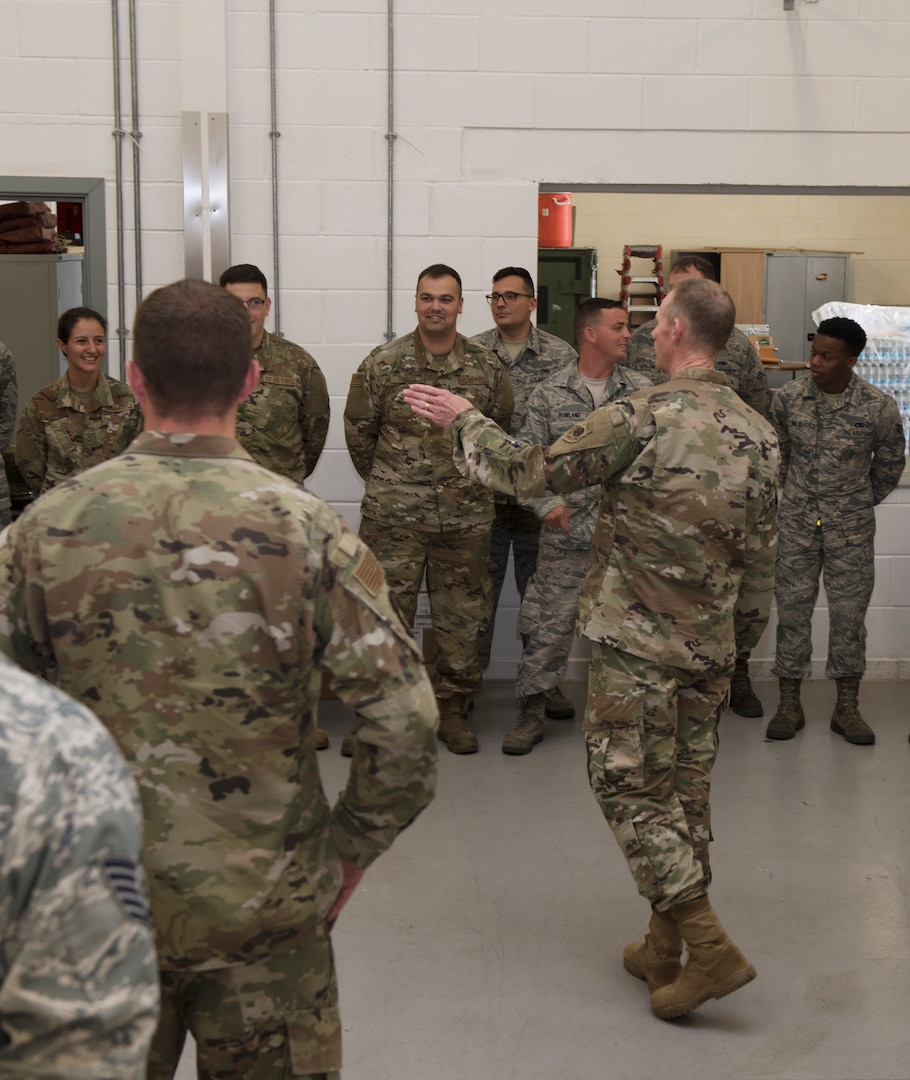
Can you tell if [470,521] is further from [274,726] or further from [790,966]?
[274,726]

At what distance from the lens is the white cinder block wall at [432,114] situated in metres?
5.32

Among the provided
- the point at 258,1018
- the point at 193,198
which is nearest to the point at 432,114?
the point at 193,198

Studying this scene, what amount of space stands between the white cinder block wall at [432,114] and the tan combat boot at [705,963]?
304cm

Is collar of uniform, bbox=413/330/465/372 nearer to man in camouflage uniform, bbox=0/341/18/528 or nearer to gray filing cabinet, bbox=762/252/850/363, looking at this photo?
man in camouflage uniform, bbox=0/341/18/528

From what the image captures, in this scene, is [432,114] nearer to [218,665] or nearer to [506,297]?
[506,297]

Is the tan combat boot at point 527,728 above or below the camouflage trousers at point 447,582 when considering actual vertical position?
below

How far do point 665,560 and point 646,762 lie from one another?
0.46 meters

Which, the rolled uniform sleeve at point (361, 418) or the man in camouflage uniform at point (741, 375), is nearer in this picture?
the rolled uniform sleeve at point (361, 418)

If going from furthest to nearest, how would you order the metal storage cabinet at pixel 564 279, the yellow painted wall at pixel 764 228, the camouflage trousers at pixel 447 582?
the yellow painted wall at pixel 764 228
the metal storage cabinet at pixel 564 279
the camouflage trousers at pixel 447 582

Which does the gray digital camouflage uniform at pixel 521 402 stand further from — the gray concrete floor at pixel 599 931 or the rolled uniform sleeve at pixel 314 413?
the gray concrete floor at pixel 599 931

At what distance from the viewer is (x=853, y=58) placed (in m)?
5.56

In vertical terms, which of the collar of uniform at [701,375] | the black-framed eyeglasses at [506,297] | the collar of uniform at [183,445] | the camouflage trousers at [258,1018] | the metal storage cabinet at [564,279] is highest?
the metal storage cabinet at [564,279]

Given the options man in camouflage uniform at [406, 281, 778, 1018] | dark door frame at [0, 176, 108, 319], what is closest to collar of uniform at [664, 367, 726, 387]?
man in camouflage uniform at [406, 281, 778, 1018]

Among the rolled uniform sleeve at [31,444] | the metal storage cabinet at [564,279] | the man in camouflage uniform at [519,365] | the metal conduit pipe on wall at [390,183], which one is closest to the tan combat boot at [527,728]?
the man in camouflage uniform at [519,365]
